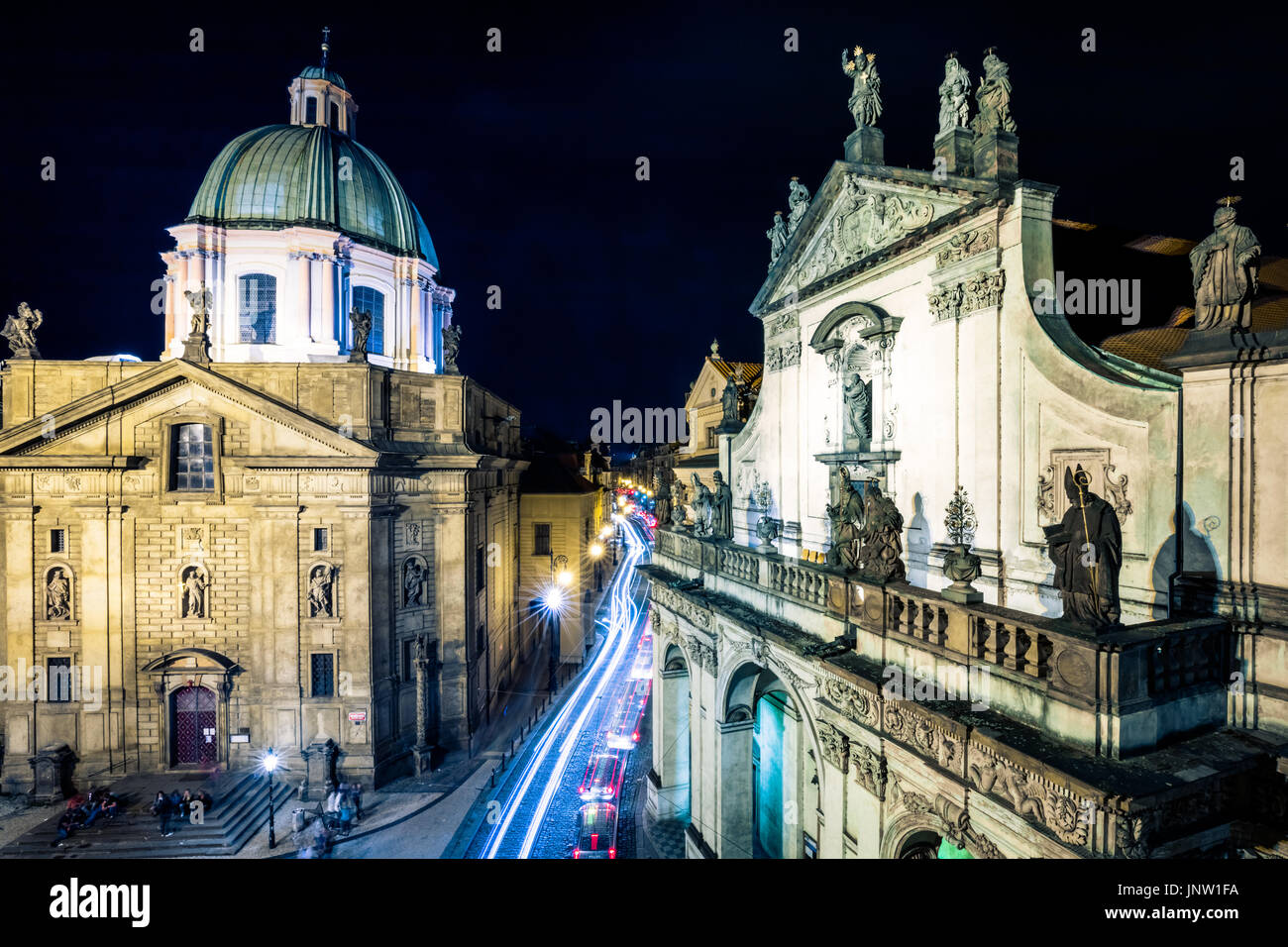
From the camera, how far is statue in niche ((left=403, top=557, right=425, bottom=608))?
27.9 metres

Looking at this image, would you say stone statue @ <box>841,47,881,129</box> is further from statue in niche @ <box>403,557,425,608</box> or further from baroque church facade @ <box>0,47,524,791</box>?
statue in niche @ <box>403,557,425,608</box>

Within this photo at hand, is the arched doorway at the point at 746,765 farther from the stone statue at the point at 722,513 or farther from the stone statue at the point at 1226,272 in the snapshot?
the stone statue at the point at 1226,272

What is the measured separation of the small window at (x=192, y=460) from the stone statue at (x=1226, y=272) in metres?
32.5

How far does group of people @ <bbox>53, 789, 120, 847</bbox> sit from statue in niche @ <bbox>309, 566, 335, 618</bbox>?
9.36 m

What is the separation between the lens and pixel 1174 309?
13.5 metres

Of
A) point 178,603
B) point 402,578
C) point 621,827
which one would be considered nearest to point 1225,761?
point 621,827

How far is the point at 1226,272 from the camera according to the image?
8.26m

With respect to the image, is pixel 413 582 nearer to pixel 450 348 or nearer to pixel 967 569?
pixel 450 348

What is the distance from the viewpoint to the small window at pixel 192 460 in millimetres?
26172

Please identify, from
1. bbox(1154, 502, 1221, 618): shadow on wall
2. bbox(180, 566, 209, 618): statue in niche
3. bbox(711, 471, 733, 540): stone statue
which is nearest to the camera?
bbox(1154, 502, 1221, 618): shadow on wall

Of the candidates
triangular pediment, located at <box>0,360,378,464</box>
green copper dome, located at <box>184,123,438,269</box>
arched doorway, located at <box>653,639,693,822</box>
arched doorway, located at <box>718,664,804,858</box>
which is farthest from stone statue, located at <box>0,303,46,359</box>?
arched doorway, located at <box>718,664,804,858</box>

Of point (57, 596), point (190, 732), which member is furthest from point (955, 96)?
point (57, 596)
